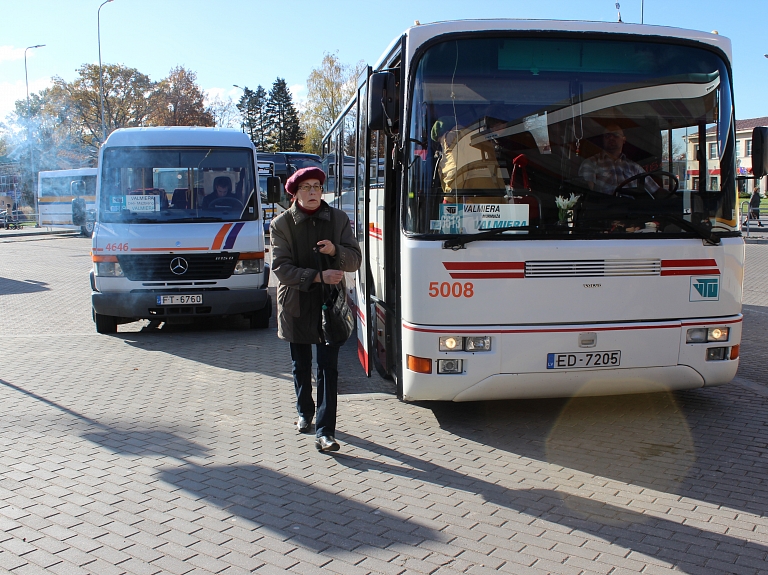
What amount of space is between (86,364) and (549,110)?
5871mm

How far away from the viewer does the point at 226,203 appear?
10648mm

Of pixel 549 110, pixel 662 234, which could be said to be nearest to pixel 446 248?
pixel 549 110

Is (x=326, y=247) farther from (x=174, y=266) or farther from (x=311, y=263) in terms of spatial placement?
(x=174, y=266)

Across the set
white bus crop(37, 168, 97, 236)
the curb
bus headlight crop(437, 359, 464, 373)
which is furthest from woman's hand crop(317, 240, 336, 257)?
the curb

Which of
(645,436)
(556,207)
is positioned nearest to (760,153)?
(556,207)

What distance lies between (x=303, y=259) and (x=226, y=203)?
A: 18.0 ft

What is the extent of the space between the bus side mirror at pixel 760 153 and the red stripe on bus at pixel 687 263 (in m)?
1.02

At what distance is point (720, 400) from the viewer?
6816 mm

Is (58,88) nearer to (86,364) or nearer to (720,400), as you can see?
(86,364)

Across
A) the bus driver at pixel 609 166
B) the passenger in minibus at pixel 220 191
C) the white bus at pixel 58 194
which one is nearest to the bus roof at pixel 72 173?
the white bus at pixel 58 194

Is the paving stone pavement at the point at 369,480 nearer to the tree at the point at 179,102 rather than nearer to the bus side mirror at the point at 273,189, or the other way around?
the bus side mirror at the point at 273,189

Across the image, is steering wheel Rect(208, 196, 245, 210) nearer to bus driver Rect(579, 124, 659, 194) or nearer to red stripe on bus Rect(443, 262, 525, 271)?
red stripe on bus Rect(443, 262, 525, 271)

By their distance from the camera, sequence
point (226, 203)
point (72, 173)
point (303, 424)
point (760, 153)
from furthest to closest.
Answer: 1. point (72, 173)
2. point (226, 203)
3. point (760, 153)
4. point (303, 424)

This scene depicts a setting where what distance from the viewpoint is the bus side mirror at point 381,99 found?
5.74 metres
